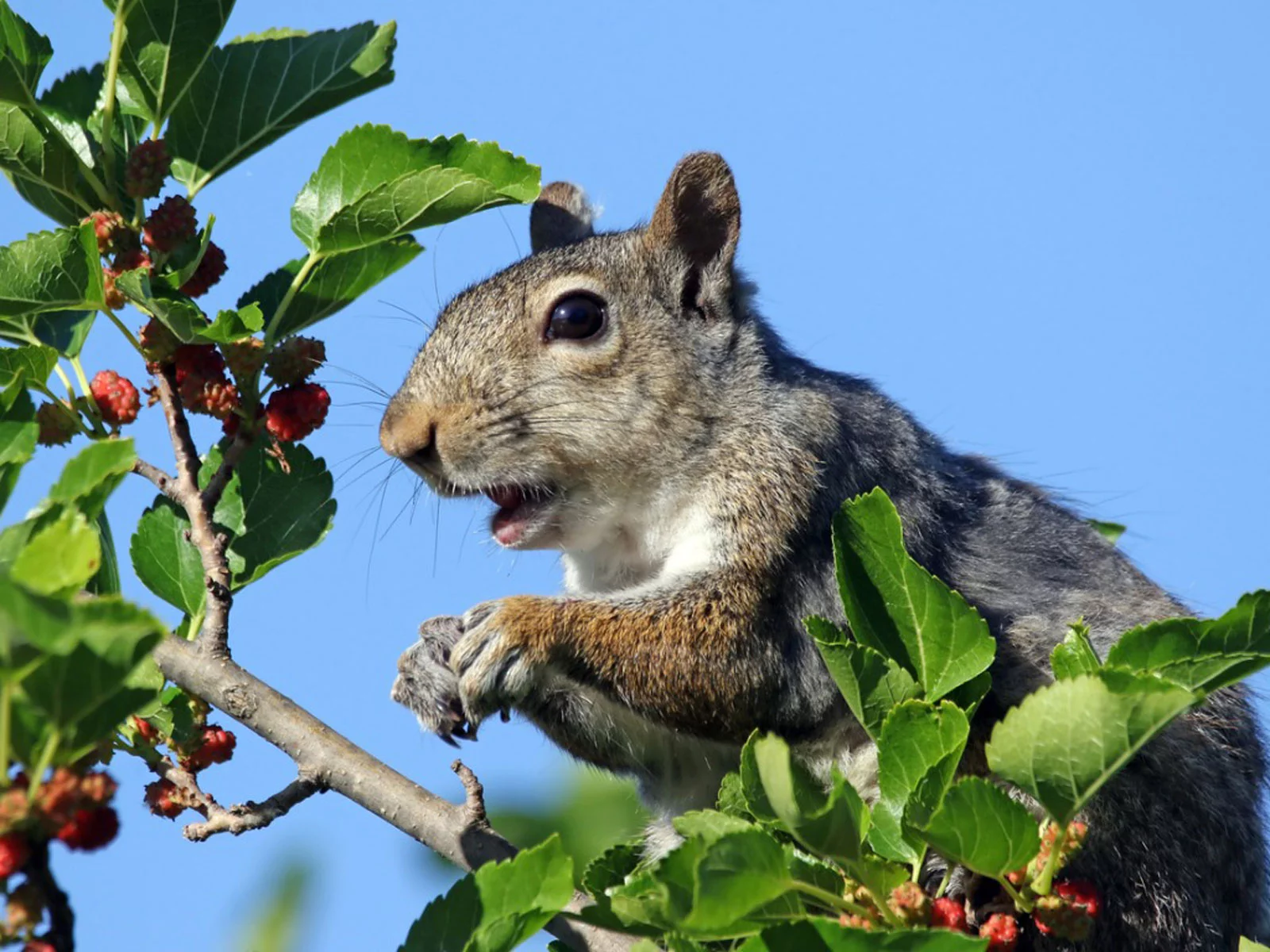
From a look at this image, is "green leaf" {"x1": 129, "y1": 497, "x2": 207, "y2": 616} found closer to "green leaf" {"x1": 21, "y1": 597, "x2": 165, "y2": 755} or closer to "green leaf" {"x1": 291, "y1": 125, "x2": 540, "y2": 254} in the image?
"green leaf" {"x1": 291, "y1": 125, "x2": 540, "y2": 254}

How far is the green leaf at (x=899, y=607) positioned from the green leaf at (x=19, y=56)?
5.90 ft

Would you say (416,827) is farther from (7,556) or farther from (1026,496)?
(1026,496)

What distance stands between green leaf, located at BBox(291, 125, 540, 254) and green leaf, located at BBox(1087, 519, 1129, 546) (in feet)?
7.35

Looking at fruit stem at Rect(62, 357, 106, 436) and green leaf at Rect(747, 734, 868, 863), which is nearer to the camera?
green leaf at Rect(747, 734, 868, 863)

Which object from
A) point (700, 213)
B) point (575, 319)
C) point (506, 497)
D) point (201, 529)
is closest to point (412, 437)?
point (506, 497)

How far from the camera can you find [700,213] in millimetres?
4828

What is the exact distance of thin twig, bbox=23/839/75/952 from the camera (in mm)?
2008

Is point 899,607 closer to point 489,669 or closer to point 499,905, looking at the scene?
point 499,905

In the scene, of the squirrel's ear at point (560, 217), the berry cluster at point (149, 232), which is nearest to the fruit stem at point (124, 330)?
the berry cluster at point (149, 232)

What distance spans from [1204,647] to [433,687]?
6.29 feet

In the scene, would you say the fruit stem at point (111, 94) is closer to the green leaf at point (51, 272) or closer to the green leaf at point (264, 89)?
the green leaf at point (264, 89)

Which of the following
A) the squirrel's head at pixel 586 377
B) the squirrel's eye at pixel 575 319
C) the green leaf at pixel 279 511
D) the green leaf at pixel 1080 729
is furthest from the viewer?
the squirrel's eye at pixel 575 319

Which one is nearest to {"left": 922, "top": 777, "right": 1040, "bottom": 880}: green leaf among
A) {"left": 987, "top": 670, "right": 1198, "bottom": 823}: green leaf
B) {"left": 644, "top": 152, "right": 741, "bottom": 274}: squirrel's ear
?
{"left": 987, "top": 670, "right": 1198, "bottom": 823}: green leaf

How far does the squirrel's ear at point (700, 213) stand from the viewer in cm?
474
